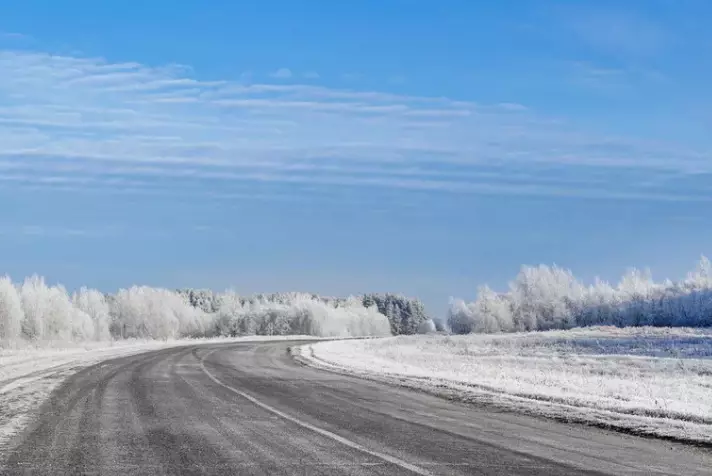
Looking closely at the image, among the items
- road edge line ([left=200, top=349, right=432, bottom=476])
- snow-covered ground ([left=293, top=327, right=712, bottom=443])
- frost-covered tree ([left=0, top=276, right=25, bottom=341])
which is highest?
frost-covered tree ([left=0, top=276, right=25, bottom=341])

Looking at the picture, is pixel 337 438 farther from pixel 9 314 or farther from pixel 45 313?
pixel 45 313

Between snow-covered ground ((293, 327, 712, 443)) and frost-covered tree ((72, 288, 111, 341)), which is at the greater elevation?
frost-covered tree ((72, 288, 111, 341))

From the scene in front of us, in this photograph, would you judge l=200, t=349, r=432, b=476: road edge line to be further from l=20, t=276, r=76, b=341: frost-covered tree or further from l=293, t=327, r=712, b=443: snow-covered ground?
l=20, t=276, r=76, b=341: frost-covered tree

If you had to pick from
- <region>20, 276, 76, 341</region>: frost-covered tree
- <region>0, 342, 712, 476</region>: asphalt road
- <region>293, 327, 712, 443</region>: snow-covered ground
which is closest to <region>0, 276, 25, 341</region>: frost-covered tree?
<region>20, 276, 76, 341</region>: frost-covered tree

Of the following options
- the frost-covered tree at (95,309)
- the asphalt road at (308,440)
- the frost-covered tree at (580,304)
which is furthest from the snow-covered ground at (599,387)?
the frost-covered tree at (95,309)

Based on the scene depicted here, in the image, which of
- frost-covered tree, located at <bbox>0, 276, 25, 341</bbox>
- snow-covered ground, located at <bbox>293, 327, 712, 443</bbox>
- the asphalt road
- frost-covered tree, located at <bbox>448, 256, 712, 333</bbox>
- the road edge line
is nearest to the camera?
the road edge line

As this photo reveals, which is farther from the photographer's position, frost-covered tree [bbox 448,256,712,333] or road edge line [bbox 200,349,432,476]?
frost-covered tree [bbox 448,256,712,333]

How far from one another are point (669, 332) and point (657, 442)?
6408 centimetres

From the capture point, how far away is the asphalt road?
8414 mm

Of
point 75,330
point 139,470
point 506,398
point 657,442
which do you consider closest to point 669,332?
point 506,398

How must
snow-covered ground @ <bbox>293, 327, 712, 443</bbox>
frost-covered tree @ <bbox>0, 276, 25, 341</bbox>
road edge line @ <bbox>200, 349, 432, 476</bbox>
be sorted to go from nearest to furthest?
road edge line @ <bbox>200, 349, 432, 476</bbox>, snow-covered ground @ <bbox>293, 327, 712, 443</bbox>, frost-covered tree @ <bbox>0, 276, 25, 341</bbox>

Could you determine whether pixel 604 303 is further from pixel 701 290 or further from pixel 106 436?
A: pixel 106 436

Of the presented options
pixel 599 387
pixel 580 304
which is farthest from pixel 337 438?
pixel 580 304

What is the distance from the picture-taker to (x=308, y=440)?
10289 mm
